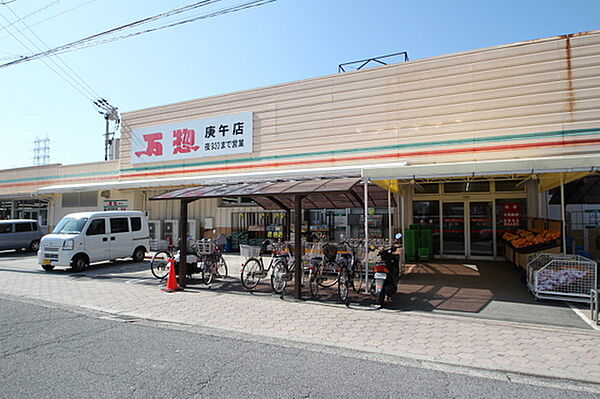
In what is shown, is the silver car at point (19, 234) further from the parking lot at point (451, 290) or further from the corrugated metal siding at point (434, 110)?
the corrugated metal siding at point (434, 110)

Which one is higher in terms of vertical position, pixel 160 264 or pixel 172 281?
pixel 160 264

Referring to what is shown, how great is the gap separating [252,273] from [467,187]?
8.36m

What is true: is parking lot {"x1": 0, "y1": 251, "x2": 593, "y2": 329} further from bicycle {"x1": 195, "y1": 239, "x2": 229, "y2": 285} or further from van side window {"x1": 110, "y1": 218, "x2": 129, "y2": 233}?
van side window {"x1": 110, "y1": 218, "x2": 129, "y2": 233}

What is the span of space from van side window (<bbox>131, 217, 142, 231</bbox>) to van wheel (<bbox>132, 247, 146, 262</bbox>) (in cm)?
76

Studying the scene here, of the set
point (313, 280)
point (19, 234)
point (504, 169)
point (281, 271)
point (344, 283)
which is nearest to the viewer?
point (504, 169)

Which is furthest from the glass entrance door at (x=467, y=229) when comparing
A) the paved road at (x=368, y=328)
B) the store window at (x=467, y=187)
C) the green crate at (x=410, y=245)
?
the paved road at (x=368, y=328)

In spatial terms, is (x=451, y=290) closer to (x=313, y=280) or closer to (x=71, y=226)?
(x=313, y=280)

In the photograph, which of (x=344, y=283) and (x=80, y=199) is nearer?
(x=344, y=283)

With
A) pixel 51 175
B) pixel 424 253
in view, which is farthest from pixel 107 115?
pixel 424 253

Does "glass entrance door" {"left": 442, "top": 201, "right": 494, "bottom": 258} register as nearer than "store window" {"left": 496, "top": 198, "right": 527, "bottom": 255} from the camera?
No

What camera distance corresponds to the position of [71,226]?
1210 centimetres

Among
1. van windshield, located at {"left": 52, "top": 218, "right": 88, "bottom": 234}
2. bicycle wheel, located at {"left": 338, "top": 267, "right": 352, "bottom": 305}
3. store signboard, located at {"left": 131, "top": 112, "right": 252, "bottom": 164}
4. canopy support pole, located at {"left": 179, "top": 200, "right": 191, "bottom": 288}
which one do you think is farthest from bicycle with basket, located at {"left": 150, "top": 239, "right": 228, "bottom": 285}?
store signboard, located at {"left": 131, "top": 112, "right": 252, "bottom": 164}

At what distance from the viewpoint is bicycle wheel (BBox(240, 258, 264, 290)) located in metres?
8.52

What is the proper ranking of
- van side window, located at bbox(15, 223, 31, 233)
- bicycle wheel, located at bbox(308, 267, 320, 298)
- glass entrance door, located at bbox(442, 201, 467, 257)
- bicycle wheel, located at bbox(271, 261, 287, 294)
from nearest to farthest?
1. bicycle wheel, located at bbox(308, 267, 320, 298)
2. bicycle wheel, located at bbox(271, 261, 287, 294)
3. glass entrance door, located at bbox(442, 201, 467, 257)
4. van side window, located at bbox(15, 223, 31, 233)
